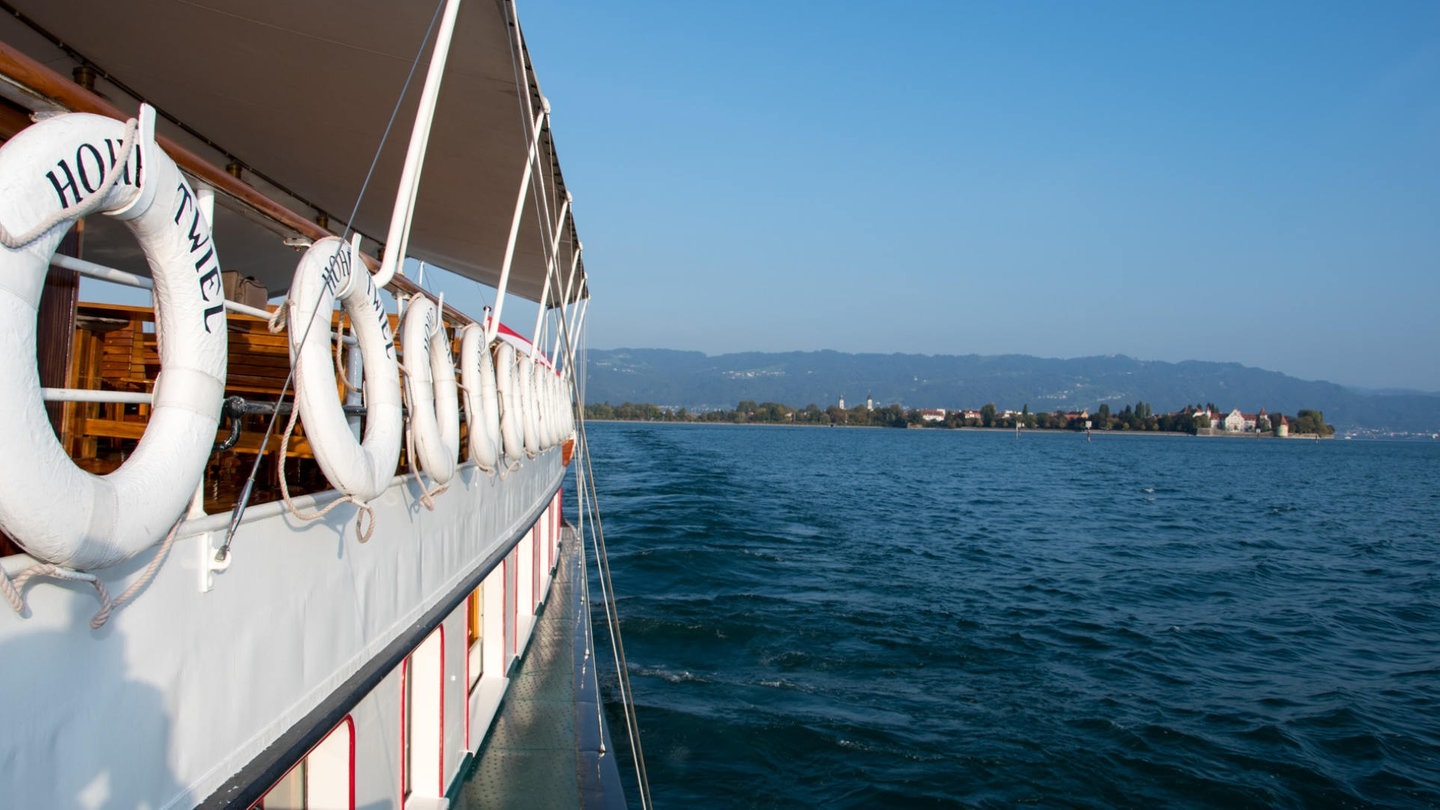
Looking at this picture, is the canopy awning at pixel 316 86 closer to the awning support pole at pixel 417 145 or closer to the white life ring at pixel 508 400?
the awning support pole at pixel 417 145

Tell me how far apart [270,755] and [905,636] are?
38.0 ft

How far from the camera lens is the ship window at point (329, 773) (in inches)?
142

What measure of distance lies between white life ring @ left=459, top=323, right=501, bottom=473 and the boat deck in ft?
6.76

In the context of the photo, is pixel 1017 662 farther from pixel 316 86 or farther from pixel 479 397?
pixel 316 86

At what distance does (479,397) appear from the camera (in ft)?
→ 15.8

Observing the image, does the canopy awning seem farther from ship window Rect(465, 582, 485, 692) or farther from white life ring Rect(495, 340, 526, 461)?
ship window Rect(465, 582, 485, 692)

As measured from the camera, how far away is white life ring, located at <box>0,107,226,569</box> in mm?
1529

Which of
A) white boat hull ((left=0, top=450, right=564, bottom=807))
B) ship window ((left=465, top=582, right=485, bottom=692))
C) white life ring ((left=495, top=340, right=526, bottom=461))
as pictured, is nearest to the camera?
white boat hull ((left=0, top=450, right=564, bottom=807))

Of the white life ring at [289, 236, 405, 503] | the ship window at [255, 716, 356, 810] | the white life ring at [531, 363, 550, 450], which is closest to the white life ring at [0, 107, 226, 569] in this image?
the white life ring at [289, 236, 405, 503]

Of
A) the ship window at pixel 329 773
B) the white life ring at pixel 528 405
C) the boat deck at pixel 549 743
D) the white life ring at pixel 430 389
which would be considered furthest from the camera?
the white life ring at pixel 528 405

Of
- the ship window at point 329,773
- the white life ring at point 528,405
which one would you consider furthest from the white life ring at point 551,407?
the ship window at point 329,773

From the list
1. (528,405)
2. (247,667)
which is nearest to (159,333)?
(247,667)

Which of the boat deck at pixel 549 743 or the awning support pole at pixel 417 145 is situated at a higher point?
the awning support pole at pixel 417 145

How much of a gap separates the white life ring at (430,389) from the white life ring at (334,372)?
37 cm
